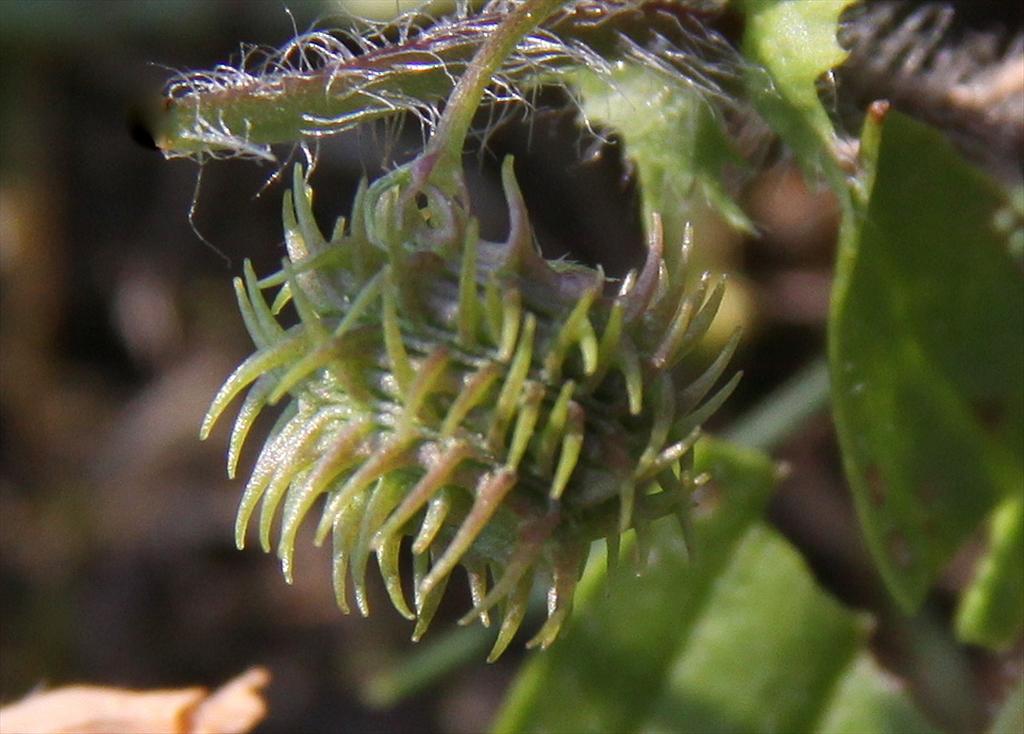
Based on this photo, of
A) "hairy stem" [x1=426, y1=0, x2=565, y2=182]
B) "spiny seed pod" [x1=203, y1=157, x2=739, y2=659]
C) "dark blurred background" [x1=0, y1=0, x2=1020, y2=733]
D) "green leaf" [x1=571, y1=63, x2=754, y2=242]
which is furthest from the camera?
"dark blurred background" [x1=0, y1=0, x2=1020, y2=733]

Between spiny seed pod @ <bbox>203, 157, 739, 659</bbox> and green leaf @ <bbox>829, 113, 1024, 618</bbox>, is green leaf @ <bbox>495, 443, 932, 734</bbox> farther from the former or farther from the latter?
spiny seed pod @ <bbox>203, 157, 739, 659</bbox>

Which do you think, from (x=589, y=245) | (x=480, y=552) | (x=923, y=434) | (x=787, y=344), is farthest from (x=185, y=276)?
(x=480, y=552)

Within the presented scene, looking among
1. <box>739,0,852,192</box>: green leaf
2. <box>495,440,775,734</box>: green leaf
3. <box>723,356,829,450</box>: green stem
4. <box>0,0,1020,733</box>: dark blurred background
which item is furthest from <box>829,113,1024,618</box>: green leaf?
<box>0,0,1020,733</box>: dark blurred background

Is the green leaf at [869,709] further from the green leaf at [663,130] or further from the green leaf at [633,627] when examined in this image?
the green leaf at [663,130]

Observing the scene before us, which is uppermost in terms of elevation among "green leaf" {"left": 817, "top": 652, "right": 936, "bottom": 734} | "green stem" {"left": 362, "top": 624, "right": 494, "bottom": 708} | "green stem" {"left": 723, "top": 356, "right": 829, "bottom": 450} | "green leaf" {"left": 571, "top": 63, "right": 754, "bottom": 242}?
"green leaf" {"left": 571, "top": 63, "right": 754, "bottom": 242}

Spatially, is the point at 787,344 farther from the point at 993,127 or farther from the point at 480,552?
the point at 480,552

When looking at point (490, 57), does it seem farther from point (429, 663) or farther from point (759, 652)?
point (429, 663)

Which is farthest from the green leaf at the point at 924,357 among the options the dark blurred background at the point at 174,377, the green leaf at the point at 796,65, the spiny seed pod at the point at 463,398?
the dark blurred background at the point at 174,377
